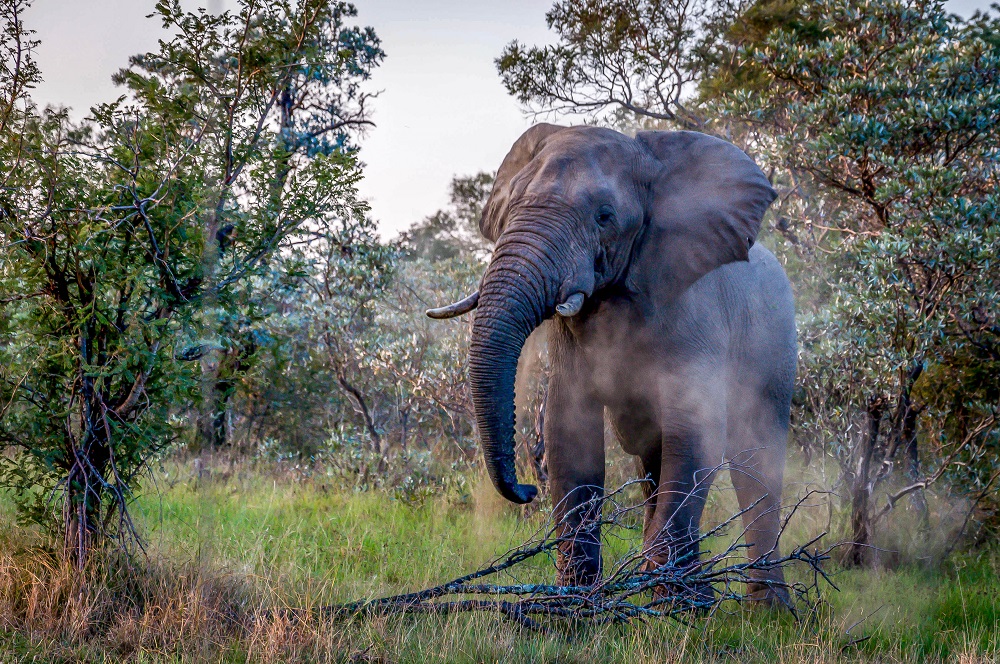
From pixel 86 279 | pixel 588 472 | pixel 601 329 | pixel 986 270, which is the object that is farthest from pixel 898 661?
pixel 86 279

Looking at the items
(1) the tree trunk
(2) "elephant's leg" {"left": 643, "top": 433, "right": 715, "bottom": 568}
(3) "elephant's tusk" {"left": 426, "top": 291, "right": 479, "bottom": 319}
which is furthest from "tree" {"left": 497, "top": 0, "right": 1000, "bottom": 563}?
(3) "elephant's tusk" {"left": 426, "top": 291, "right": 479, "bottom": 319}

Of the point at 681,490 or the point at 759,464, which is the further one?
the point at 759,464

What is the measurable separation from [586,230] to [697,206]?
830mm

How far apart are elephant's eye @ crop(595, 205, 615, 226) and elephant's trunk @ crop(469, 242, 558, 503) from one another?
17.6 inches

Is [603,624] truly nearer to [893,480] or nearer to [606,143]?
[606,143]

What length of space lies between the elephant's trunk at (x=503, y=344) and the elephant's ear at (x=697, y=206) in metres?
0.89

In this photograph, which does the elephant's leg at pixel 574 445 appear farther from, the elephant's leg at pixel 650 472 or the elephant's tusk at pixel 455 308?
the elephant's tusk at pixel 455 308

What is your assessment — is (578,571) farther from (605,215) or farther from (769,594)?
(605,215)

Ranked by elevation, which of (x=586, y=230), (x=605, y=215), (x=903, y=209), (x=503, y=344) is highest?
(x=903, y=209)

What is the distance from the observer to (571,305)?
4770 millimetres

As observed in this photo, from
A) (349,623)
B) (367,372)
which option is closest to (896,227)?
(349,623)

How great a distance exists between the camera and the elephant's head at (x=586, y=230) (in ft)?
15.2

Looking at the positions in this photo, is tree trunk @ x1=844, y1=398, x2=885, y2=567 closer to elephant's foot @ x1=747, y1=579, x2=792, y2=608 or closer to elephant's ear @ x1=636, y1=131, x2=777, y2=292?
elephant's foot @ x1=747, y1=579, x2=792, y2=608

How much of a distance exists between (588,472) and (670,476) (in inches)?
20.1
